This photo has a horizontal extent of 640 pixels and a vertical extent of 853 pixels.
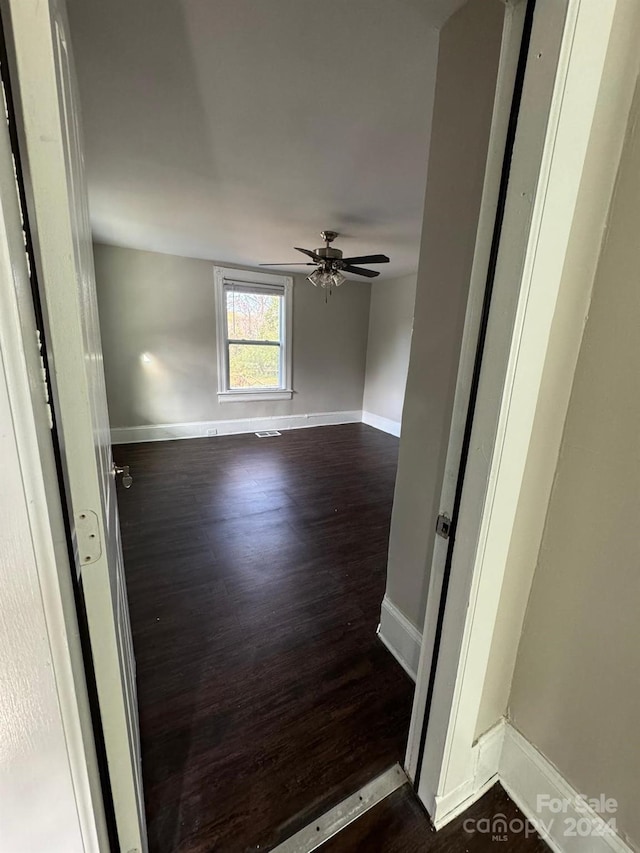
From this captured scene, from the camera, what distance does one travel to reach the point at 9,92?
422mm

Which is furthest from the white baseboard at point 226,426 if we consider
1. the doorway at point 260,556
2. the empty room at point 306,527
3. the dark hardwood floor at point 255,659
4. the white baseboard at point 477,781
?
the white baseboard at point 477,781

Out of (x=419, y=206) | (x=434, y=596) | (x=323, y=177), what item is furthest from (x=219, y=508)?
(x=419, y=206)

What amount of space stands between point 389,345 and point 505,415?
4.81 m

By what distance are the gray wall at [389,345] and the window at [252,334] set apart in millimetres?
A: 1422

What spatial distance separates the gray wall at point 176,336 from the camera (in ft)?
13.6

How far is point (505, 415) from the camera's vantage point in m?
0.78

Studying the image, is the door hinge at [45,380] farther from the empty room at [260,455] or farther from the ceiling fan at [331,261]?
the ceiling fan at [331,261]

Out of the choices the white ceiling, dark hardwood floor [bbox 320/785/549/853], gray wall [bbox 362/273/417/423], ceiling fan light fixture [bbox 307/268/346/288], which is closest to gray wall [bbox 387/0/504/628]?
the white ceiling

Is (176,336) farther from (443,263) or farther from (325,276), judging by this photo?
(443,263)

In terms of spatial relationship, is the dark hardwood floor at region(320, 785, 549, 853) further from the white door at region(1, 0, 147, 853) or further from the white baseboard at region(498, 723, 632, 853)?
the white door at region(1, 0, 147, 853)

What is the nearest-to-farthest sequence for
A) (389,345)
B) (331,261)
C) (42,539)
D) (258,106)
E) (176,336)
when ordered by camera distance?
(42,539) < (258,106) < (331,261) < (176,336) < (389,345)

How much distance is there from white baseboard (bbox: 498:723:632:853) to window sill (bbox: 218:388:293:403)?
448cm

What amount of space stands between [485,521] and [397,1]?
1519 mm

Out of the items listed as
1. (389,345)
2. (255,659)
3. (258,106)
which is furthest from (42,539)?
(389,345)
